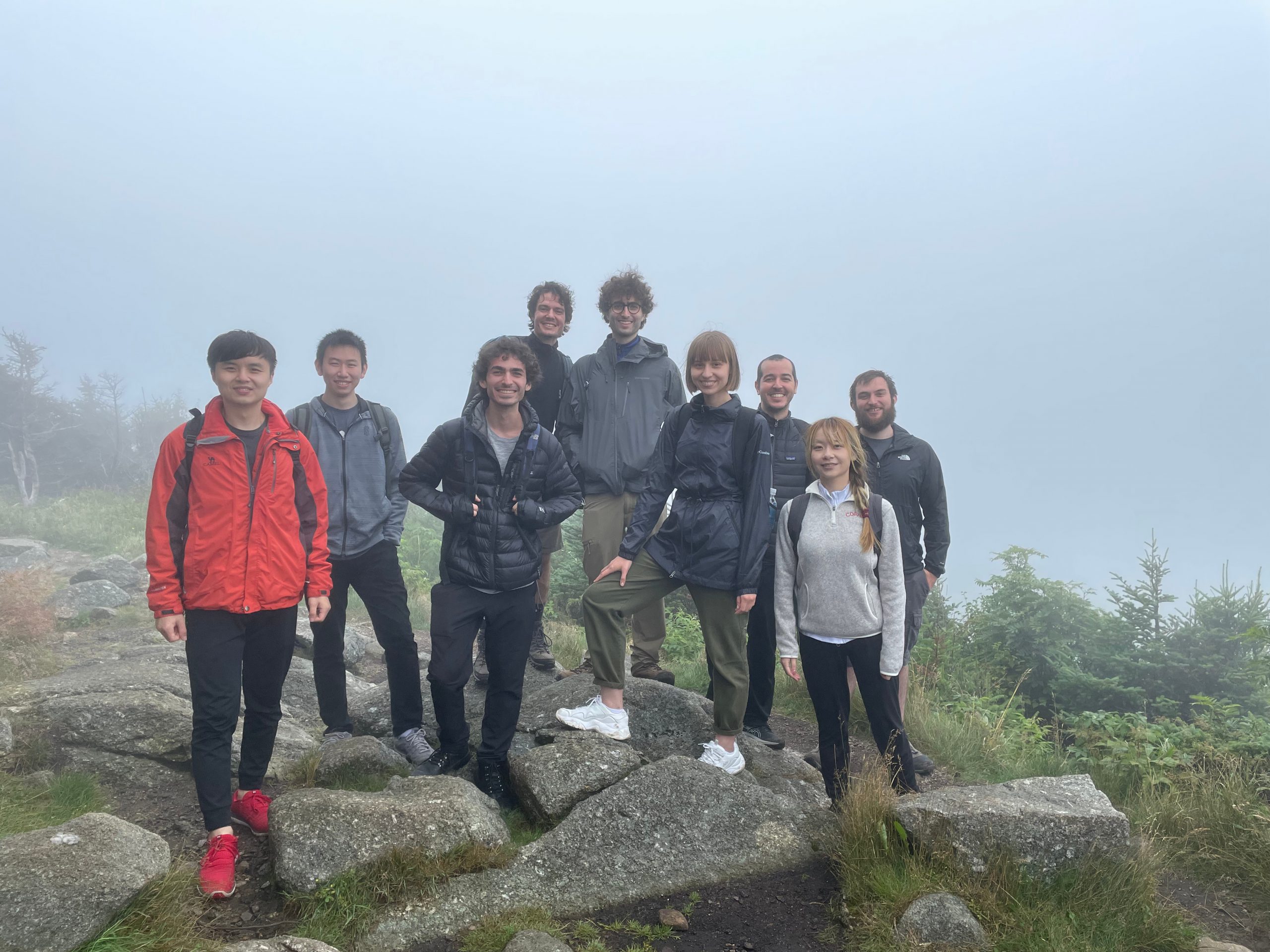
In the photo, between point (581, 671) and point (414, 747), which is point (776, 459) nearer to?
point (581, 671)

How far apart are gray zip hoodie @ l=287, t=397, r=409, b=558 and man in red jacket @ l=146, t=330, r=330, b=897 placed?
931mm

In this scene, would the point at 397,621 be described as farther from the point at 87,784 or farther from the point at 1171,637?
the point at 1171,637

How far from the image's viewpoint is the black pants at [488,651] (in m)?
4.77

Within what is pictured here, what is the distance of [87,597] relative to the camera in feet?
40.9

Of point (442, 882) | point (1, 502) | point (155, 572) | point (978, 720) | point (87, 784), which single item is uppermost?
point (155, 572)

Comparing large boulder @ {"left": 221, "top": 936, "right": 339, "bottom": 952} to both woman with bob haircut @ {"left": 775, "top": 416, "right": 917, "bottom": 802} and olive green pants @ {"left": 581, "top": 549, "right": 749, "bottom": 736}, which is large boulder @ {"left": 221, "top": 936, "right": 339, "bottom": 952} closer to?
olive green pants @ {"left": 581, "top": 549, "right": 749, "bottom": 736}

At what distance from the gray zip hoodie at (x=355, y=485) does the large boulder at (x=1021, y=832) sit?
4014 mm

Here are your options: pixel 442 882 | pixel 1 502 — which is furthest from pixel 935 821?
pixel 1 502

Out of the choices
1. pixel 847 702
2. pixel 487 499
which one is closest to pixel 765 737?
pixel 847 702

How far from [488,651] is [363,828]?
1282 millimetres

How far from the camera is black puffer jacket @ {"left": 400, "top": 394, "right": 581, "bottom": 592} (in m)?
4.73

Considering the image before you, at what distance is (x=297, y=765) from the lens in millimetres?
5359

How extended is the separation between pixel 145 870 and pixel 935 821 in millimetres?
4076

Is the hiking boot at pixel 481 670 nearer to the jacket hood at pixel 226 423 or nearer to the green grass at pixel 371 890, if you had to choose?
the green grass at pixel 371 890
